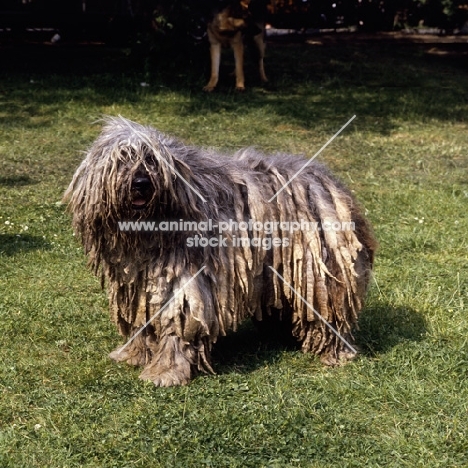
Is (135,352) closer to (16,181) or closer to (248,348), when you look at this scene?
(248,348)

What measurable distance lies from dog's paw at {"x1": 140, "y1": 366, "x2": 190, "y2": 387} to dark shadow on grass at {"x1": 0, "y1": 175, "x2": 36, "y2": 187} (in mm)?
4958

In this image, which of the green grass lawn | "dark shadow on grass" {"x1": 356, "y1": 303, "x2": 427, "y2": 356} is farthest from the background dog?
"dark shadow on grass" {"x1": 356, "y1": 303, "x2": 427, "y2": 356}

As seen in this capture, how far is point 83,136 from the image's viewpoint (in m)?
11.9

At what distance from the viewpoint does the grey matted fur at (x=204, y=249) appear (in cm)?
474

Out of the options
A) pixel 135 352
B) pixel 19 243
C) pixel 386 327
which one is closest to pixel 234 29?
pixel 19 243

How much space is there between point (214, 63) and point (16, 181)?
5.41m

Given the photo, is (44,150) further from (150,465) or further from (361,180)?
(150,465)

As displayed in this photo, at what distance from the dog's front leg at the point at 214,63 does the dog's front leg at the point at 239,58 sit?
254mm

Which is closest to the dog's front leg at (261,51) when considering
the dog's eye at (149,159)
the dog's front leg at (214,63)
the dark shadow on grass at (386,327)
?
the dog's front leg at (214,63)

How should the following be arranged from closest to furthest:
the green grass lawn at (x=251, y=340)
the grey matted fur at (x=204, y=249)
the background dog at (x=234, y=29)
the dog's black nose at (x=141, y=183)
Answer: the green grass lawn at (x=251, y=340) < the dog's black nose at (x=141, y=183) < the grey matted fur at (x=204, y=249) < the background dog at (x=234, y=29)

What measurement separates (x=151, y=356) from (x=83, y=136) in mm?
7118

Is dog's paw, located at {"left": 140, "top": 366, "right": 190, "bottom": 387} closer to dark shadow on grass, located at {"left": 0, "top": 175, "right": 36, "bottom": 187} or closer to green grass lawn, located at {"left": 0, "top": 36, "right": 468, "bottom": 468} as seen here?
green grass lawn, located at {"left": 0, "top": 36, "right": 468, "bottom": 468}

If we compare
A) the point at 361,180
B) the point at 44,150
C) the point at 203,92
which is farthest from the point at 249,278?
the point at 203,92

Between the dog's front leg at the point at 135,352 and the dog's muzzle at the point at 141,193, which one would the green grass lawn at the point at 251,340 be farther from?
the dog's muzzle at the point at 141,193
